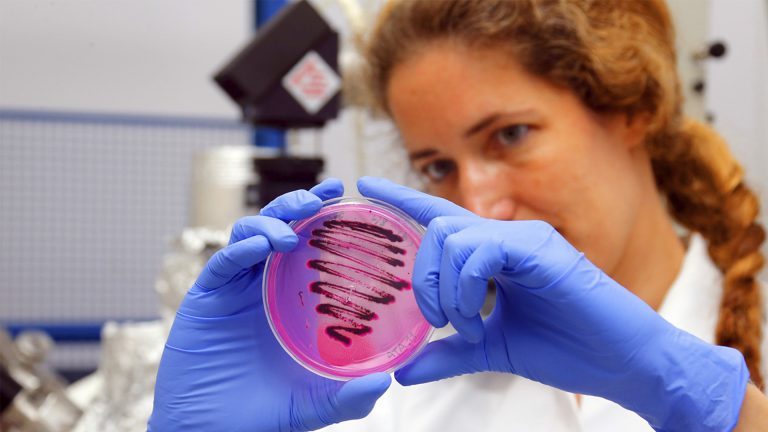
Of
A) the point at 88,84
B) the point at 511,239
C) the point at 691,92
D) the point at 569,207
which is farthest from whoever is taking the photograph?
the point at 691,92

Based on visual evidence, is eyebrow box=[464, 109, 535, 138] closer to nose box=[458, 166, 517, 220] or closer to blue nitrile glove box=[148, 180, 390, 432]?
nose box=[458, 166, 517, 220]

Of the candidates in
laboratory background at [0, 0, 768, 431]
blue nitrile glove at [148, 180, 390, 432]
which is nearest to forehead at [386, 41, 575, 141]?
laboratory background at [0, 0, 768, 431]

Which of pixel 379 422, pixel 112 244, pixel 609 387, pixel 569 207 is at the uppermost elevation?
pixel 569 207

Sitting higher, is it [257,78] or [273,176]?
[257,78]

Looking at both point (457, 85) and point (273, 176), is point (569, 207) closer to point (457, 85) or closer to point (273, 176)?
point (457, 85)

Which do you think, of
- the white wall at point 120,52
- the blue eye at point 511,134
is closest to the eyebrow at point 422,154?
the blue eye at point 511,134

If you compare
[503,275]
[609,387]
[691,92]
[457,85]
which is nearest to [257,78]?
[457,85]

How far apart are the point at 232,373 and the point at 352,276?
0.26 m

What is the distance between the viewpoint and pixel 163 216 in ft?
8.56

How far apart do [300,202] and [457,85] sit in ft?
1.46

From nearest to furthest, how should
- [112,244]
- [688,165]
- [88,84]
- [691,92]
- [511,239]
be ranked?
[511,239], [688,165], [88,84], [691,92], [112,244]

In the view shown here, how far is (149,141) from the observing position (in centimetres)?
257

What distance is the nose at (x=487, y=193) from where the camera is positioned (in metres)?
1.09

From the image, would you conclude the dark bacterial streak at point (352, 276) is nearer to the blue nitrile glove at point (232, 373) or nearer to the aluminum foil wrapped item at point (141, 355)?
the blue nitrile glove at point (232, 373)
